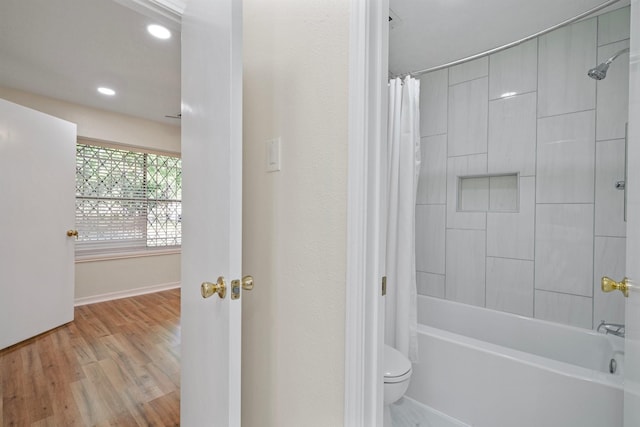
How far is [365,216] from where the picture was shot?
74 centimetres

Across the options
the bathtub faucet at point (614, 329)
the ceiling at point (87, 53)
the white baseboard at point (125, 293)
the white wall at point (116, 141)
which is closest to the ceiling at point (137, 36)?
the ceiling at point (87, 53)

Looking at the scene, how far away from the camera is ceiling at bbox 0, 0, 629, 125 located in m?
1.68

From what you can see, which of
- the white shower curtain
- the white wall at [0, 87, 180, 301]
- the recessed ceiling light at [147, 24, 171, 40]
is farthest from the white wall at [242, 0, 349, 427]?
the white wall at [0, 87, 180, 301]

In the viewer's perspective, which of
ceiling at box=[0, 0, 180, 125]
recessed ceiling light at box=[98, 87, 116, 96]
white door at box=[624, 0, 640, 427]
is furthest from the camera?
recessed ceiling light at box=[98, 87, 116, 96]

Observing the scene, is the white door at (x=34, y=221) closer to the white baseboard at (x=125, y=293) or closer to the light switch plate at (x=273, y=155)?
the white baseboard at (x=125, y=293)

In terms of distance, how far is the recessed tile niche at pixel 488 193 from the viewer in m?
2.15

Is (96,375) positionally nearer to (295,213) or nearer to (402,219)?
(295,213)

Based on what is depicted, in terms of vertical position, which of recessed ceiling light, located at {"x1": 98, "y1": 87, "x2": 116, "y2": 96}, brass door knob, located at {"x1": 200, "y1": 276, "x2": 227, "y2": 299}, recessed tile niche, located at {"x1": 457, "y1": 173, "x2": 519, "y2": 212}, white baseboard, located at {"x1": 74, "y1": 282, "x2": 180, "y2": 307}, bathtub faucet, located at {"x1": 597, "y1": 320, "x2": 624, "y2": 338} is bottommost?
white baseboard, located at {"x1": 74, "y1": 282, "x2": 180, "y2": 307}

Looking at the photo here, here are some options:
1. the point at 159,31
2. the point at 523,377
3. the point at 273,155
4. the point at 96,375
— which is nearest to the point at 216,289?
the point at 273,155

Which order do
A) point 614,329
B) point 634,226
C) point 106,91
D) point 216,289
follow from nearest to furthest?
point 634,226 → point 216,289 → point 614,329 → point 106,91

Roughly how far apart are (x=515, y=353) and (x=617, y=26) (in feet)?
6.72

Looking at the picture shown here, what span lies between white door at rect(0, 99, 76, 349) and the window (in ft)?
2.44

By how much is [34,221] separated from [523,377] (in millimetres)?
Result: 3760

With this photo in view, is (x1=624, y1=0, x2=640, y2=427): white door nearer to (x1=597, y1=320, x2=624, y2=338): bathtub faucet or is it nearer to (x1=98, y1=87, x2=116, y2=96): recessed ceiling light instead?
(x1=597, y1=320, x2=624, y2=338): bathtub faucet
